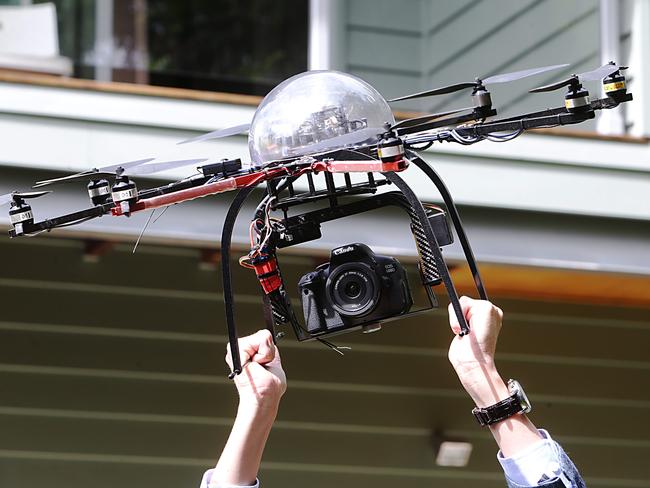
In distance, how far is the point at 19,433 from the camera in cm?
401

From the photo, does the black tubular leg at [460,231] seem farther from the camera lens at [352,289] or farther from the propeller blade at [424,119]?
the camera lens at [352,289]

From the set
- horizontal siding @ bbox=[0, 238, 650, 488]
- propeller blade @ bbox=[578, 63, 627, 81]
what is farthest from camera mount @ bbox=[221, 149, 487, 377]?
horizontal siding @ bbox=[0, 238, 650, 488]

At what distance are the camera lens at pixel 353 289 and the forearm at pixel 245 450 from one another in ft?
0.63

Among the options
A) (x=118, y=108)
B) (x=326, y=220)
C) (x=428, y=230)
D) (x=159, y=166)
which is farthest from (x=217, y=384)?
(x=428, y=230)

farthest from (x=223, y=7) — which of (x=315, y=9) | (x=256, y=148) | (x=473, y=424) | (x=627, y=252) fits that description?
(x=256, y=148)

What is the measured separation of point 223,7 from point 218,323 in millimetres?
2755

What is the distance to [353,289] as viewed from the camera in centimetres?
171

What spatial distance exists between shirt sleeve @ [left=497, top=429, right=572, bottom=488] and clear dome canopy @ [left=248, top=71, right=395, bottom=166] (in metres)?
0.50

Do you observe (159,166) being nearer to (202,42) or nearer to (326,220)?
(326,220)

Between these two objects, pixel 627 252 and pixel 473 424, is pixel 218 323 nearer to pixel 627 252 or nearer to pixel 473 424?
pixel 473 424

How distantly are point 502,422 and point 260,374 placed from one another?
1.13 ft

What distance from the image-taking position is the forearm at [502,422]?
4.79 ft

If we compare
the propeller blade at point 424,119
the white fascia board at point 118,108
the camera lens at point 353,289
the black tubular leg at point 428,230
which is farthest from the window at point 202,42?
the black tubular leg at point 428,230

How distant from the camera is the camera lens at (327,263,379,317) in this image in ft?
5.52
